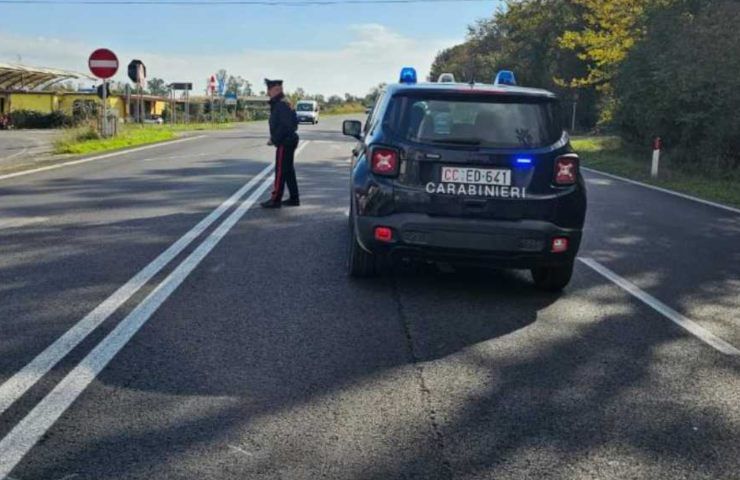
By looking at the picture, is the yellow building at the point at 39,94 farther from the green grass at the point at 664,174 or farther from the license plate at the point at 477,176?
the license plate at the point at 477,176

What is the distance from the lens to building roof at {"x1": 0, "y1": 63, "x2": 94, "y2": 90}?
42.5 meters

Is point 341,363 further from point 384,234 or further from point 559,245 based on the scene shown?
point 559,245

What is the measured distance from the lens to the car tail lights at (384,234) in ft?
19.6

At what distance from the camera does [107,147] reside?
22.6 m

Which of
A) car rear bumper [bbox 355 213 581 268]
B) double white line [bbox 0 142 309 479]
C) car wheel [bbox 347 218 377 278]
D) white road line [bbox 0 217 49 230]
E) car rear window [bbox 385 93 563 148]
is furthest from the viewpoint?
white road line [bbox 0 217 49 230]

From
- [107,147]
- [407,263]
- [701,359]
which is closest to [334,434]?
[701,359]

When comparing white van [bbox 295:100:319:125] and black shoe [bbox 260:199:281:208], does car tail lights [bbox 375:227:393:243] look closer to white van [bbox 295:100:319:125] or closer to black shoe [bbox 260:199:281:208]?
black shoe [bbox 260:199:281:208]

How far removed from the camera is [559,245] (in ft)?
19.7

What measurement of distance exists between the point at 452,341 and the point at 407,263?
241cm

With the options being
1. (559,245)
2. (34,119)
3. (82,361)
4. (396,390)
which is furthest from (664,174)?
(34,119)

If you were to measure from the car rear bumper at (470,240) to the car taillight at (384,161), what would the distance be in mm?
343

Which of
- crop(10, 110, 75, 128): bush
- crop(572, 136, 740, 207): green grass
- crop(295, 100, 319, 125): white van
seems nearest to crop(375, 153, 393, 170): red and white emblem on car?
crop(572, 136, 740, 207): green grass

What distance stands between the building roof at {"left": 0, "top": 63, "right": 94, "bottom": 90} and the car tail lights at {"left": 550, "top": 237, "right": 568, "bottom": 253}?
3923cm

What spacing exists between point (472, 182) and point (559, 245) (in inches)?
32.4
